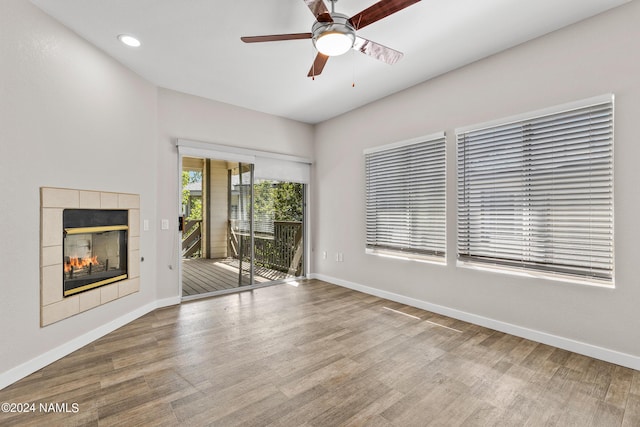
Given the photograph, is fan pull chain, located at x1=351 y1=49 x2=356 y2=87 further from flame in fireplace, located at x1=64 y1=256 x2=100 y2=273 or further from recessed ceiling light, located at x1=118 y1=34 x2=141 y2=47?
flame in fireplace, located at x1=64 y1=256 x2=100 y2=273

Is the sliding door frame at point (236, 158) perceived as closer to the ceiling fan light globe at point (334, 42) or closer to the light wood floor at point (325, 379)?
the light wood floor at point (325, 379)

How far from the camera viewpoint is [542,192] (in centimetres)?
276

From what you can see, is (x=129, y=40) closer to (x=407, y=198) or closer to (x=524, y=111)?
(x=407, y=198)

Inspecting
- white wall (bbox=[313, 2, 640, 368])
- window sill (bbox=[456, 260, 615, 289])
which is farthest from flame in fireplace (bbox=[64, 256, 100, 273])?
window sill (bbox=[456, 260, 615, 289])

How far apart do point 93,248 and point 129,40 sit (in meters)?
2.10

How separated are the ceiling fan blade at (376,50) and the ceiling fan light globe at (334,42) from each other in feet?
0.45

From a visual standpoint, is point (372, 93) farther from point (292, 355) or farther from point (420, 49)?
point (292, 355)

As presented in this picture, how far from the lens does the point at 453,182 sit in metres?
3.44

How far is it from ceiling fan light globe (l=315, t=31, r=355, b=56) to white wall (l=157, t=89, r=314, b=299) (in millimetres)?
2577

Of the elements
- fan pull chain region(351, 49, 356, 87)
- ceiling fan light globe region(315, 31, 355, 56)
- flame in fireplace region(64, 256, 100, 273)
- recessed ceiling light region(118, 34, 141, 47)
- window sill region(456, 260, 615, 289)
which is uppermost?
recessed ceiling light region(118, 34, 141, 47)

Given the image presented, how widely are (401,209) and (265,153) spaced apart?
7.72ft

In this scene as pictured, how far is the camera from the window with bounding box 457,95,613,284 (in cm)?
247

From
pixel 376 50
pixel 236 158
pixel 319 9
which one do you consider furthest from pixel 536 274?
pixel 236 158

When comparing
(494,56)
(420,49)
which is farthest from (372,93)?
(494,56)
